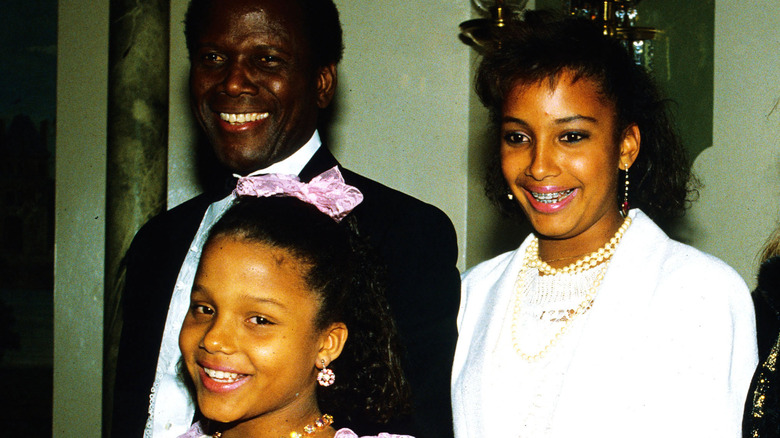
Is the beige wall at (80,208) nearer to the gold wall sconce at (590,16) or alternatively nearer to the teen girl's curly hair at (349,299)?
the gold wall sconce at (590,16)

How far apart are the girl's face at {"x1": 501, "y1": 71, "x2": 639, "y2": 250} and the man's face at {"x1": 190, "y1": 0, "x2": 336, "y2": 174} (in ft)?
1.63

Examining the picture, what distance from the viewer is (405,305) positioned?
1662 millimetres

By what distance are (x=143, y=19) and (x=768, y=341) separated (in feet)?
9.82

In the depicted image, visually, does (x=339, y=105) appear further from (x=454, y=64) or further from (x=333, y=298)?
(x=333, y=298)

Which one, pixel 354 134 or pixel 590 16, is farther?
pixel 354 134

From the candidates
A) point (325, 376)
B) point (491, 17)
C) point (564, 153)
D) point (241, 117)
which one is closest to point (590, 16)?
point (491, 17)

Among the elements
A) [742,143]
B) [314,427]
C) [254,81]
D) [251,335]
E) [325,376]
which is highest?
[254,81]

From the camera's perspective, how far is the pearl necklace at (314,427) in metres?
1.58

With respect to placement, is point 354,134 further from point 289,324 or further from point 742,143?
point 289,324

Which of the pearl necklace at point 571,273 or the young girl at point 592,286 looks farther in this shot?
the pearl necklace at point 571,273

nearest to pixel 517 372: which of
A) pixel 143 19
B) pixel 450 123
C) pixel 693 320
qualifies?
pixel 693 320

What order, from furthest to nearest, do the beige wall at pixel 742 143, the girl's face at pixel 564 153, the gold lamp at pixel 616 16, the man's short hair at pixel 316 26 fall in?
the beige wall at pixel 742 143 → the gold lamp at pixel 616 16 → the man's short hair at pixel 316 26 → the girl's face at pixel 564 153

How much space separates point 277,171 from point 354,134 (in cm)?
189

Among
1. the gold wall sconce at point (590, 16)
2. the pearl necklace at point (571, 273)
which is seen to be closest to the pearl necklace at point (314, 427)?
the pearl necklace at point (571, 273)
